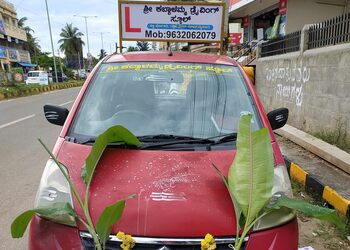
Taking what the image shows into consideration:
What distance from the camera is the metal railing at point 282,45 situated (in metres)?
8.13

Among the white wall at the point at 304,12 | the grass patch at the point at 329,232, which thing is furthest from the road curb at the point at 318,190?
the white wall at the point at 304,12

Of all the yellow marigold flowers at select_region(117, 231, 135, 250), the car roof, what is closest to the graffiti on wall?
the car roof

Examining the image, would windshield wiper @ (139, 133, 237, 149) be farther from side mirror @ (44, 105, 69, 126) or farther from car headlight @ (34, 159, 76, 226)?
side mirror @ (44, 105, 69, 126)

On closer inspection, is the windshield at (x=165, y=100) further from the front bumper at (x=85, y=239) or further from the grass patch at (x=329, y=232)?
the grass patch at (x=329, y=232)

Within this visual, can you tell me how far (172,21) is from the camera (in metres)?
5.32

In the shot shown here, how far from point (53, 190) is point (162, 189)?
2.19ft

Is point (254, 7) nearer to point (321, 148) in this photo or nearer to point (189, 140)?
point (321, 148)

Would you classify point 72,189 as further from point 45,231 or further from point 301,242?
point 301,242

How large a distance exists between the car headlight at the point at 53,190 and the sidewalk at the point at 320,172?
2.90 m

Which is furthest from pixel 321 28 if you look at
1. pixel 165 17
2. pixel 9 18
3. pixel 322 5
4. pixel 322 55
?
pixel 9 18

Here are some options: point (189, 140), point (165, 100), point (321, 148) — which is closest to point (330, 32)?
point (321, 148)

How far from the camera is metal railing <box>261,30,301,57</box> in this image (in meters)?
8.13

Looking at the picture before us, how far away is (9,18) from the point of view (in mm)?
49125

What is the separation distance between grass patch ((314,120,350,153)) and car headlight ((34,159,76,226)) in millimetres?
4623
